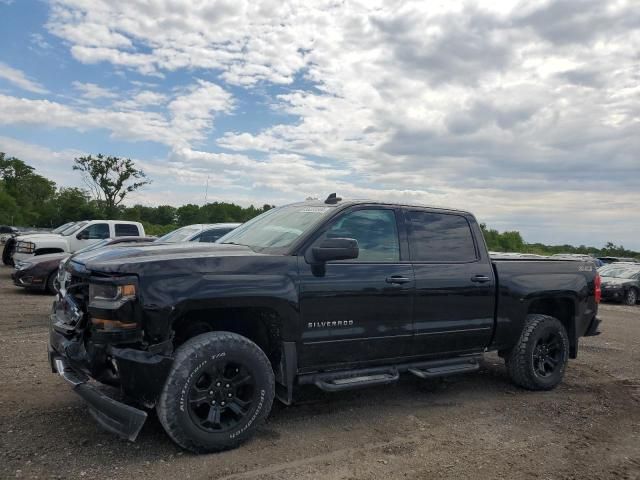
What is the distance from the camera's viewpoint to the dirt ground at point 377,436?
3.60 metres

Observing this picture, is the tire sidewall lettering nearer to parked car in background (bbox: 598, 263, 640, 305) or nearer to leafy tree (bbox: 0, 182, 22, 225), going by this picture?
parked car in background (bbox: 598, 263, 640, 305)

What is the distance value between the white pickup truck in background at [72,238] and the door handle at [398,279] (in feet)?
38.5

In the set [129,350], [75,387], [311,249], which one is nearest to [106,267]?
[129,350]

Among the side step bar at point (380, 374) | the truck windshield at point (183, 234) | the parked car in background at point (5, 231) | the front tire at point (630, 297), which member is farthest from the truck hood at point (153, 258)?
the parked car in background at point (5, 231)

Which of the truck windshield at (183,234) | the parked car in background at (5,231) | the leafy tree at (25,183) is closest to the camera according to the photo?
the truck windshield at (183,234)

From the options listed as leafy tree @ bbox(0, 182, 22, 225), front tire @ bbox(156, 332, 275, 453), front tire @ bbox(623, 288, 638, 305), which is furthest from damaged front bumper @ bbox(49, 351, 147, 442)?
leafy tree @ bbox(0, 182, 22, 225)

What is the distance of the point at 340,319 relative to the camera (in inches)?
172

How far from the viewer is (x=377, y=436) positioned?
430cm

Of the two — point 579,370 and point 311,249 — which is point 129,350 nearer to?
point 311,249

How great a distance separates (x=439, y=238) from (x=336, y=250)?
154cm

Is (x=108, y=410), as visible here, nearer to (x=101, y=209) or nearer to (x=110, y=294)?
(x=110, y=294)

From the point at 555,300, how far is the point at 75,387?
16.6 ft

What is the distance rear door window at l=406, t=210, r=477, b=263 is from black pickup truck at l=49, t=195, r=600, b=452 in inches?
0.6

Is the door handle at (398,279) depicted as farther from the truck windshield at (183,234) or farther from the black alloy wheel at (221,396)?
the truck windshield at (183,234)
